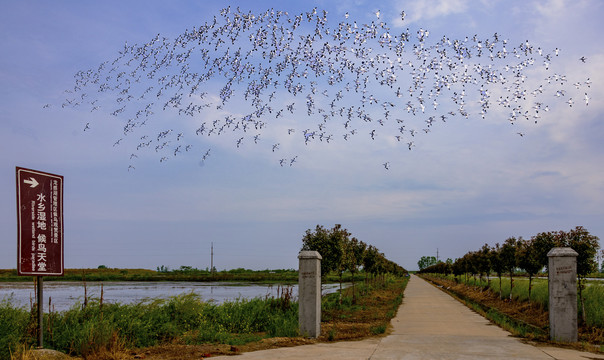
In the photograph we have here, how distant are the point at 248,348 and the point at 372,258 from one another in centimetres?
2122

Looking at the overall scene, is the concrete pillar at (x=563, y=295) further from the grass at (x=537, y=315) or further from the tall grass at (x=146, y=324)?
the tall grass at (x=146, y=324)

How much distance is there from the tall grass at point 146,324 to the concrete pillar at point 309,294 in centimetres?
49

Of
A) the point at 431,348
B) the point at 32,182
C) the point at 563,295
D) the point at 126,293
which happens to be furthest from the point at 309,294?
the point at 126,293

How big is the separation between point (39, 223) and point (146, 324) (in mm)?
3930

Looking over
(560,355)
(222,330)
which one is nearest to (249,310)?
(222,330)

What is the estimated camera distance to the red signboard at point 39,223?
966 cm

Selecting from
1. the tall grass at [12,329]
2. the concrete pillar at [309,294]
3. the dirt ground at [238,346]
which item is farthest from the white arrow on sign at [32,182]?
the concrete pillar at [309,294]

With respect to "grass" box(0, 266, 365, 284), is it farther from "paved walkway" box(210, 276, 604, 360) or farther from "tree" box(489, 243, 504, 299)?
"paved walkway" box(210, 276, 604, 360)

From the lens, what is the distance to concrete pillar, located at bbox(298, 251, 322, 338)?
12.4m

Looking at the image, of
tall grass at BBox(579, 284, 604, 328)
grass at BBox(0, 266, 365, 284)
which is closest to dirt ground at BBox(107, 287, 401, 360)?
tall grass at BBox(579, 284, 604, 328)

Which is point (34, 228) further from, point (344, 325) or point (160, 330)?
point (344, 325)

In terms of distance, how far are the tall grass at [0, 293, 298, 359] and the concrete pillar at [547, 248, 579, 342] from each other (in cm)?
637

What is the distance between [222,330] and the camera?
14211mm

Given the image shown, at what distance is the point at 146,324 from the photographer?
40.9 ft
